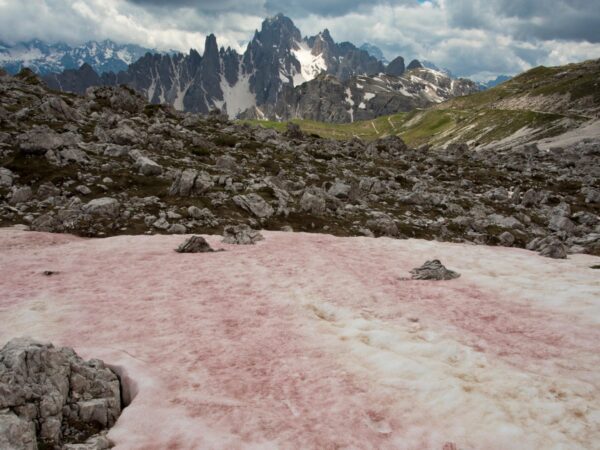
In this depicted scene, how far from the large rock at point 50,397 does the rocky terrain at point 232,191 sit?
699 inches

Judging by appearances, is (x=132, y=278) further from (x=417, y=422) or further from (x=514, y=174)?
(x=514, y=174)

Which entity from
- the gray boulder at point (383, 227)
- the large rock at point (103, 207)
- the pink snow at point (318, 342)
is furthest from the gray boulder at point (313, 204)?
the large rock at point (103, 207)

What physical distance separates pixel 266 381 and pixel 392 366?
362 cm

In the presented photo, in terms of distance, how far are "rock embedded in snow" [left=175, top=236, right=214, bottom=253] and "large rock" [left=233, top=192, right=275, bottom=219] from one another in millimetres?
10202

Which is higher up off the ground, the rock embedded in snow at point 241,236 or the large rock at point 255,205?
the large rock at point 255,205

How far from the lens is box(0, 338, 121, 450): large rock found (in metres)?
8.21

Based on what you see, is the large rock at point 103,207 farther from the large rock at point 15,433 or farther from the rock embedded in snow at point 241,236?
the large rock at point 15,433

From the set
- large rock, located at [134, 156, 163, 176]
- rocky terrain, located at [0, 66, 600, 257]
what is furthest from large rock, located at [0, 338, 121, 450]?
large rock, located at [134, 156, 163, 176]

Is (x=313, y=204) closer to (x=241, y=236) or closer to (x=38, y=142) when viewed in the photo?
(x=241, y=236)

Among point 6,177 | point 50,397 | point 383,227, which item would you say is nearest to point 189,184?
point 6,177

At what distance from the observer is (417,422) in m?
9.37

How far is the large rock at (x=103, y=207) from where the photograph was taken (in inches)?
1092

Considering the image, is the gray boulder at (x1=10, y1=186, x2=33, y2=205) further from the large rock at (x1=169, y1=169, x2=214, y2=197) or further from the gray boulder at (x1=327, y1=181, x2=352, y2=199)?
the gray boulder at (x1=327, y1=181, x2=352, y2=199)

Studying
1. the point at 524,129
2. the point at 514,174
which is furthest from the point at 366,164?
the point at 524,129
